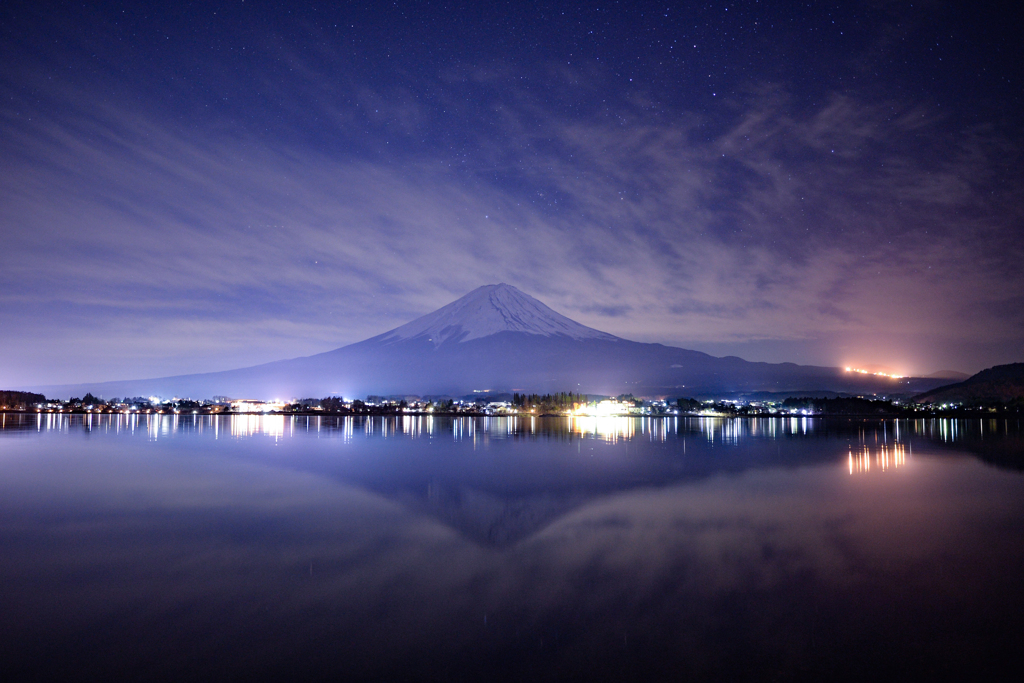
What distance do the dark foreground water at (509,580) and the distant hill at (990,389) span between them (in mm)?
161783

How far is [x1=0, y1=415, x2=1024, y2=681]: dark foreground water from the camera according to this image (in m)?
5.56

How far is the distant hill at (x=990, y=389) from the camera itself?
473 ft

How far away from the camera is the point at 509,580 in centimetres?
800

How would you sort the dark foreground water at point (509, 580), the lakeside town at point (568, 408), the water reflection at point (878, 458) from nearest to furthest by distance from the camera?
1. the dark foreground water at point (509, 580)
2. the water reflection at point (878, 458)
3. the lakeside town at point (568, 408)

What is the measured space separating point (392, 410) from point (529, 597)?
445 ft

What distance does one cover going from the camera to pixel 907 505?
45.5 feet

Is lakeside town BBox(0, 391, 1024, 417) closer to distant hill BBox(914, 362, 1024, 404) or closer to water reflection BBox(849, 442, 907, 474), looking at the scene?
distant hill BBox(914, 362, 1024, 404)

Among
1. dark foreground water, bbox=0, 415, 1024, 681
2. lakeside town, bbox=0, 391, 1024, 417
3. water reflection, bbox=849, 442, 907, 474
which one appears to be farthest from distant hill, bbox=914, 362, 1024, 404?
dark foreground water, bbox=0, 415, 1024, 681

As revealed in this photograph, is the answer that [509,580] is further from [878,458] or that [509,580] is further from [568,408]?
[568,408]

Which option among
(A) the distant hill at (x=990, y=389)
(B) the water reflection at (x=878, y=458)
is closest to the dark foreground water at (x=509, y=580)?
(B) the water reflection at (x=878, y=458)

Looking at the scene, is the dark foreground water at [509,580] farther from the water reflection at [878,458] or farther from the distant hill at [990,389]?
the distant hill at [990,389]

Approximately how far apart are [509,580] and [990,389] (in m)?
199

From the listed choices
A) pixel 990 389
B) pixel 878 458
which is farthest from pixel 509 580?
pixel 990 389

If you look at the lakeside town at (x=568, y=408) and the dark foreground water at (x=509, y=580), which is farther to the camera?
the lakeside town at (x=568, y=408)
